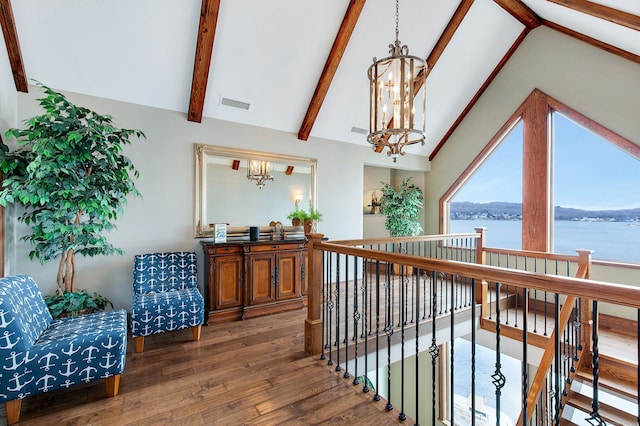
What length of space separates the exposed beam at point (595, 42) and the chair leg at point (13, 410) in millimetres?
6964

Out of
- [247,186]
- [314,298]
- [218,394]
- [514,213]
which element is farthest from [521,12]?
[218,394]

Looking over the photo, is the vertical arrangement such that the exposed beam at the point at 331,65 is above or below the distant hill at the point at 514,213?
above

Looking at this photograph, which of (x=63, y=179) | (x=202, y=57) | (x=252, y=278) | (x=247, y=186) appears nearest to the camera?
(x=63, y=179)

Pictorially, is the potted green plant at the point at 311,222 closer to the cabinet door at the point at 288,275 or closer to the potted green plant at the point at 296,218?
the potted green plant at the point at 296,218

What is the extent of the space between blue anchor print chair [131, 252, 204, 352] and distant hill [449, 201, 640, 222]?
16.9 feet

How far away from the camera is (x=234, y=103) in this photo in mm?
4117

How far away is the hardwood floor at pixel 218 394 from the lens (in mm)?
1972

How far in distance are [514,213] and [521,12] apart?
10.2 feet

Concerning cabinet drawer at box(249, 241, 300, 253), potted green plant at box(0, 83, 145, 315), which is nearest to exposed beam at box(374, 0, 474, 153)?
cabinet drawer at box(249, 241, 300, 253)

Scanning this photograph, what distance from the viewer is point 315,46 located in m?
3.98

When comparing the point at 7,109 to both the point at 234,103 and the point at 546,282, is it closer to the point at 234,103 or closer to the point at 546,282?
the point at 234,103

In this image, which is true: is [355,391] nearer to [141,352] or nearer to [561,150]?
[141,352]

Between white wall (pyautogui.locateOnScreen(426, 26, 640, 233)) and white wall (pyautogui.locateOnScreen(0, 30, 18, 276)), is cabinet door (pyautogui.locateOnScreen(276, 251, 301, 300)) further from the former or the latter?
white wall (pyautogui.locateOnScreen(426, 26, 640, 233))

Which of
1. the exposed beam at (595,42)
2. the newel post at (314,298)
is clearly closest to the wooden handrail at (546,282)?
the newel post at (314,298)
